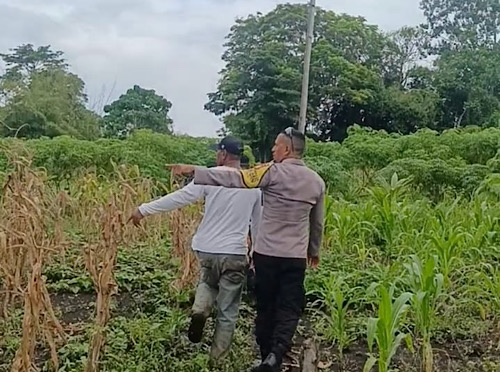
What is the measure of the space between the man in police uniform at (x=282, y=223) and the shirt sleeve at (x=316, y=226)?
4cm

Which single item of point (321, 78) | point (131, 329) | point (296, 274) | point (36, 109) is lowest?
point (131, 329)

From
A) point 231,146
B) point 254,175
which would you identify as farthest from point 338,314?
point 231,146

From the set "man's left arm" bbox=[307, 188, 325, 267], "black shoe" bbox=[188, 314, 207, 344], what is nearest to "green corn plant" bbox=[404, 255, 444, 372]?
"man's left arm" bbox=[307, 188, 325, 267]

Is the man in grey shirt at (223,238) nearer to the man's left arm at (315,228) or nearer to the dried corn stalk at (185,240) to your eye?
the man's left arm at (315,228)

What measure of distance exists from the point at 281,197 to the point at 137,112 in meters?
17.9

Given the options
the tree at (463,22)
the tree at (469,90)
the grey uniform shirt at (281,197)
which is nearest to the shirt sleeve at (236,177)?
the grey uniform shirt at (281,197)

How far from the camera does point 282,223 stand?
3814 millimetres

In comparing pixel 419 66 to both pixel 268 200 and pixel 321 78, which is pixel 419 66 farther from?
pixel 268 200

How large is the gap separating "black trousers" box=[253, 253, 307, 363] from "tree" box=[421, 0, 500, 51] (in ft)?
80.9

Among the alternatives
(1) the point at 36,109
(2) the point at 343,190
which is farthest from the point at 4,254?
(1) the point at 36,109

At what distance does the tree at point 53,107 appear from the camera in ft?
51.8

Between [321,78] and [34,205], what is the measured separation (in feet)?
→ 56.3

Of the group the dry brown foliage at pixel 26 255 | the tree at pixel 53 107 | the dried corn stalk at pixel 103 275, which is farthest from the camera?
the tree at pixel 53 107

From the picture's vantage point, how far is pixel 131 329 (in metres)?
4.27
